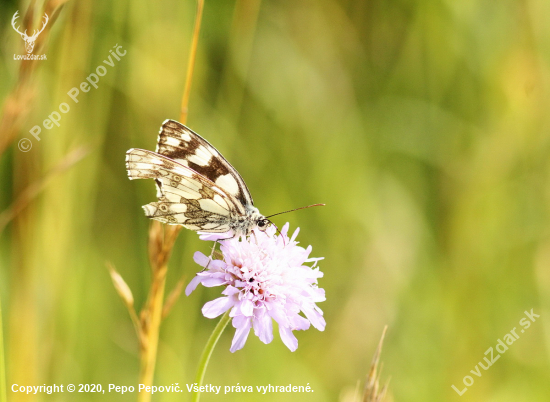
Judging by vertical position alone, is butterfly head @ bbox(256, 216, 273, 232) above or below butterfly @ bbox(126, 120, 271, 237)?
below

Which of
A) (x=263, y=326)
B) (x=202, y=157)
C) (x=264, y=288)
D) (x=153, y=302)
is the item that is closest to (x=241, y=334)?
(x=263, y=326)

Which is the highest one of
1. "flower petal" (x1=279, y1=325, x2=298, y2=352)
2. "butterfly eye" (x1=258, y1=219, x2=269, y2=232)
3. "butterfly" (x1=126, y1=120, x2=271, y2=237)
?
"butterfly" (x1=126, y1=120, x2=271, y2=237)

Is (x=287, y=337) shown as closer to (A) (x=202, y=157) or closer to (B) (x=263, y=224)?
(B) (x=263, y=224)

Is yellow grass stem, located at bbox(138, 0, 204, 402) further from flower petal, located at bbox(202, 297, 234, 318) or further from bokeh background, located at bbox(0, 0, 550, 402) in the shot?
bokeh background, located at bbox(0, 0, 550, 402)

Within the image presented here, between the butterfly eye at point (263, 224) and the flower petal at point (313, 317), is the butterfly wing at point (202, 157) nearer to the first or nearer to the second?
the butterfly eye at point (263, 224)

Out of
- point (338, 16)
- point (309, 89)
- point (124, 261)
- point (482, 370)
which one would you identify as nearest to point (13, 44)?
point (124, 261)

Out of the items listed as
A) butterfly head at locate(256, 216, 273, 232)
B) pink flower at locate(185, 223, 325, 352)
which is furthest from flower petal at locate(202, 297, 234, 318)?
butterfly head at locate(256, 216, 273, 232)
